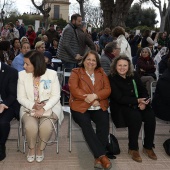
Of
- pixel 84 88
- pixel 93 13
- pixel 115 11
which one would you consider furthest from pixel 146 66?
pixel 93 13

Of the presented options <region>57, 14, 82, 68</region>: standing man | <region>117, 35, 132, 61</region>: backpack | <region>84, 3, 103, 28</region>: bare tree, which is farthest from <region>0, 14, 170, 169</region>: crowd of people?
<region>84, 3, 103, 28</region>: bare tree

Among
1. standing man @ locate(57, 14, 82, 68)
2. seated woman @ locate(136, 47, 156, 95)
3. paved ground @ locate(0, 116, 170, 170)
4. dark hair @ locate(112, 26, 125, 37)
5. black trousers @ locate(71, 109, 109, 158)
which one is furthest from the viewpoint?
dark hair @ locate(112, 26, 125, 37)

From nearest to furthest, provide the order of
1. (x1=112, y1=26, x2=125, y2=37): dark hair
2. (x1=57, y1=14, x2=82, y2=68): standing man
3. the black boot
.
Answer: the black boot < (x1=57, y1=14, x2=82, y2=68): standing man < (x1=112, y1=26, x2=125, y2=37): dark hair

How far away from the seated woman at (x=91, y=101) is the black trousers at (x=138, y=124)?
1.06 feet

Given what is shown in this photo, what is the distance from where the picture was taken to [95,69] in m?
5.08

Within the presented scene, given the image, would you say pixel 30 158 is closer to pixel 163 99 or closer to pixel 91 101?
pixel 91 101

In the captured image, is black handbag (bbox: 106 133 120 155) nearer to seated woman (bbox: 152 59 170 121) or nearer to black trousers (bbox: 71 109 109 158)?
black trousers (bbox: 71 109 109 158)

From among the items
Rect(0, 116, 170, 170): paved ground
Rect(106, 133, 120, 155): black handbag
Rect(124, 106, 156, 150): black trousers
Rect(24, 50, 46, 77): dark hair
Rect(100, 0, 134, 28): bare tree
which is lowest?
Rect(0, 116, 170, 170): paved ground

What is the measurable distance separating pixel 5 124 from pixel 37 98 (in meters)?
0.56

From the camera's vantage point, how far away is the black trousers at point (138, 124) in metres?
4.71

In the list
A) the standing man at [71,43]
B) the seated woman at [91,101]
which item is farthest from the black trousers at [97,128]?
the standing man at [71,43]

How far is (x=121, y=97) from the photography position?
4883 millimetres

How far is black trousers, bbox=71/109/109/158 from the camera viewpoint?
4.32 m

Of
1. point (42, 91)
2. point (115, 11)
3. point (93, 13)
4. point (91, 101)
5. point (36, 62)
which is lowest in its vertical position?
point (91, 101)
